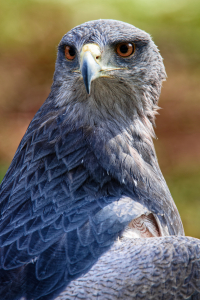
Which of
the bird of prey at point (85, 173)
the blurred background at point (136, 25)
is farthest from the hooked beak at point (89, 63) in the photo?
the blurred background at point (136, 25)

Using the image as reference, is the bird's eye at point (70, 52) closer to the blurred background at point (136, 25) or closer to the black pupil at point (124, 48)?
the black pupil at point (124, 48)

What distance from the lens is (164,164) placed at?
8633mm

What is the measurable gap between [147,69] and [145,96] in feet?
0.67

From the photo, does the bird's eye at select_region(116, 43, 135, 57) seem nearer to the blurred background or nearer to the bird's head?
the bird's head

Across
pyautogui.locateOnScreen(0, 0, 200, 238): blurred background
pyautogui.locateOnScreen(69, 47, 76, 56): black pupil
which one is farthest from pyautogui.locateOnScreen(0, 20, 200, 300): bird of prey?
pyautogui.locateOnScreen(0, 0, 200, 238): blurred background

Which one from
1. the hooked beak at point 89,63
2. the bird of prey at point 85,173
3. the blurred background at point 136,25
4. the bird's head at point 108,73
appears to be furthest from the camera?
the blurred background at point 136,25

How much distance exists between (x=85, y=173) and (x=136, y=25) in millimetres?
6514

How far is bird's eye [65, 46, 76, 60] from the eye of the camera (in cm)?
270

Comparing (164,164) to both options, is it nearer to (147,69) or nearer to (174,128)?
(174,128)

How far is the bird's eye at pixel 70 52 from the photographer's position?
8.87ft

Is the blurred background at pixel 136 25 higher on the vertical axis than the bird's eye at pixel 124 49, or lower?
higher

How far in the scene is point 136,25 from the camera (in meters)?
8.24

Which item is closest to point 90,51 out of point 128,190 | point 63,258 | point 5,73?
point 128,190

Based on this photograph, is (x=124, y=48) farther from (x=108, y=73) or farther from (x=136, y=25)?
(x=136, y=25)
